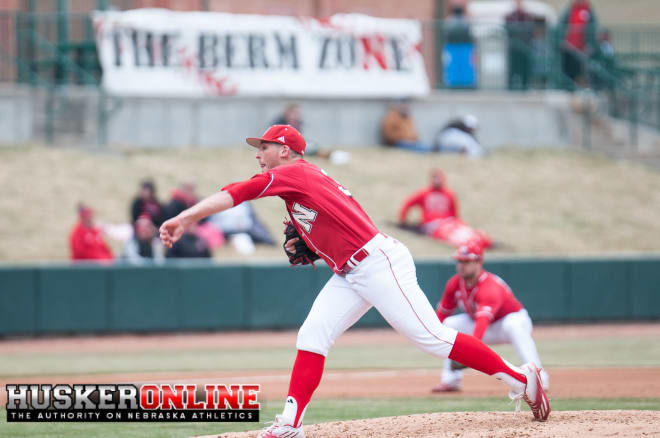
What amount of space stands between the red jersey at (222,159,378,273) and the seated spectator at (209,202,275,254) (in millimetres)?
10746

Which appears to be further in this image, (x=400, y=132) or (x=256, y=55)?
(x=400, y=132)

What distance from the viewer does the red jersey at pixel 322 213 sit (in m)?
5.80

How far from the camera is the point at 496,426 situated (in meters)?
6.22

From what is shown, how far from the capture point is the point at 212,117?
20188 mm

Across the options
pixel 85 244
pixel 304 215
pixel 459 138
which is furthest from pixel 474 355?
pixel 459 138

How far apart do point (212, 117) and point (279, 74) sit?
1.68 metres

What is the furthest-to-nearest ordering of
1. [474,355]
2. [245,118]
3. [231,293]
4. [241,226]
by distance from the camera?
[245,118] < [241,226] < [231,293] < [474,355]

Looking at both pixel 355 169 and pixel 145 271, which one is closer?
pixel 145 271

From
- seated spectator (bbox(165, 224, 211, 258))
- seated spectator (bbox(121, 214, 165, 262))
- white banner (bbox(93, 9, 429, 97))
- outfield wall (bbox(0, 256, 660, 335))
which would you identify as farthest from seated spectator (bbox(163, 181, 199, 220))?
white banner (bbox(93, 9, 429, 97))

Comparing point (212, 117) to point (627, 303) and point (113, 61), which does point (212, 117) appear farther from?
point (627, 303)

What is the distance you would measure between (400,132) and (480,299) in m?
13.2

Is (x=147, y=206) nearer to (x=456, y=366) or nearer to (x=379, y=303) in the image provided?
(x=456, y=366)

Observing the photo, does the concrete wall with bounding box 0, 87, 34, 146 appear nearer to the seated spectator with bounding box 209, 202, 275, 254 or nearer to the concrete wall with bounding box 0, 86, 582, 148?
the concrete wall with bounding box 0, 86, 582, 148

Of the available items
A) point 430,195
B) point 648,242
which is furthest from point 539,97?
point 430,195
